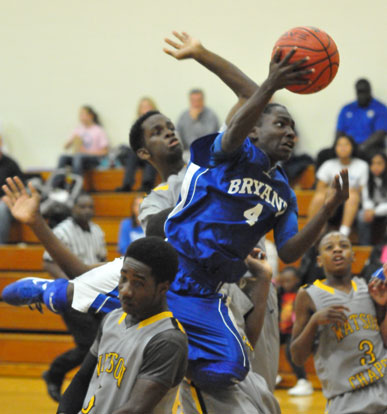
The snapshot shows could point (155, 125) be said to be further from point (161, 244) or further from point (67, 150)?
point (67, 150)

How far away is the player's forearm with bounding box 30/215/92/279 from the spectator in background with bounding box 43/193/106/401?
2036 millimetres

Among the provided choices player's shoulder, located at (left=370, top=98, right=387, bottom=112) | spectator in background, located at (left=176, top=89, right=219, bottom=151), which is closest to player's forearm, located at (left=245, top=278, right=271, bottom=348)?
player's shoulder, located at (left=370, top=98, right=387, bottom=112)

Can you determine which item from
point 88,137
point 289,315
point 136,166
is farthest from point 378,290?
point 88,137

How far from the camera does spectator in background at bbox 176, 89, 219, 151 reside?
37.0ft

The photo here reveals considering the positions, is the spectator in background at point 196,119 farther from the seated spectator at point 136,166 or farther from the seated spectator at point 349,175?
the seated spectator at point 349,175

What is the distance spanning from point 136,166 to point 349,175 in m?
3.29

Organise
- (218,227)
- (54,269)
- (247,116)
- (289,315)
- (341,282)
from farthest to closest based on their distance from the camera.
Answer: (289,315)
(54,269)
(341,282)
(218,227)
(247,116)

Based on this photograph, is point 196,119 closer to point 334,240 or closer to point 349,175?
point 349,175

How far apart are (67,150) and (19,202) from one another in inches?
373

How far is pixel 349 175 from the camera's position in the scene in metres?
9.09

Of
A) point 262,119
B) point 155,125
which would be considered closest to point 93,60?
point 155,125

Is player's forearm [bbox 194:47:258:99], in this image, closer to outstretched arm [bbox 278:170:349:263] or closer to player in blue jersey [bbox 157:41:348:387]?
player in blue jersey [bbox 157:41:348:387]

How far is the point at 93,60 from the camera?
13188 millimetres

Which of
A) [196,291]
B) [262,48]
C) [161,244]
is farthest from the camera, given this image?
[262,48]
